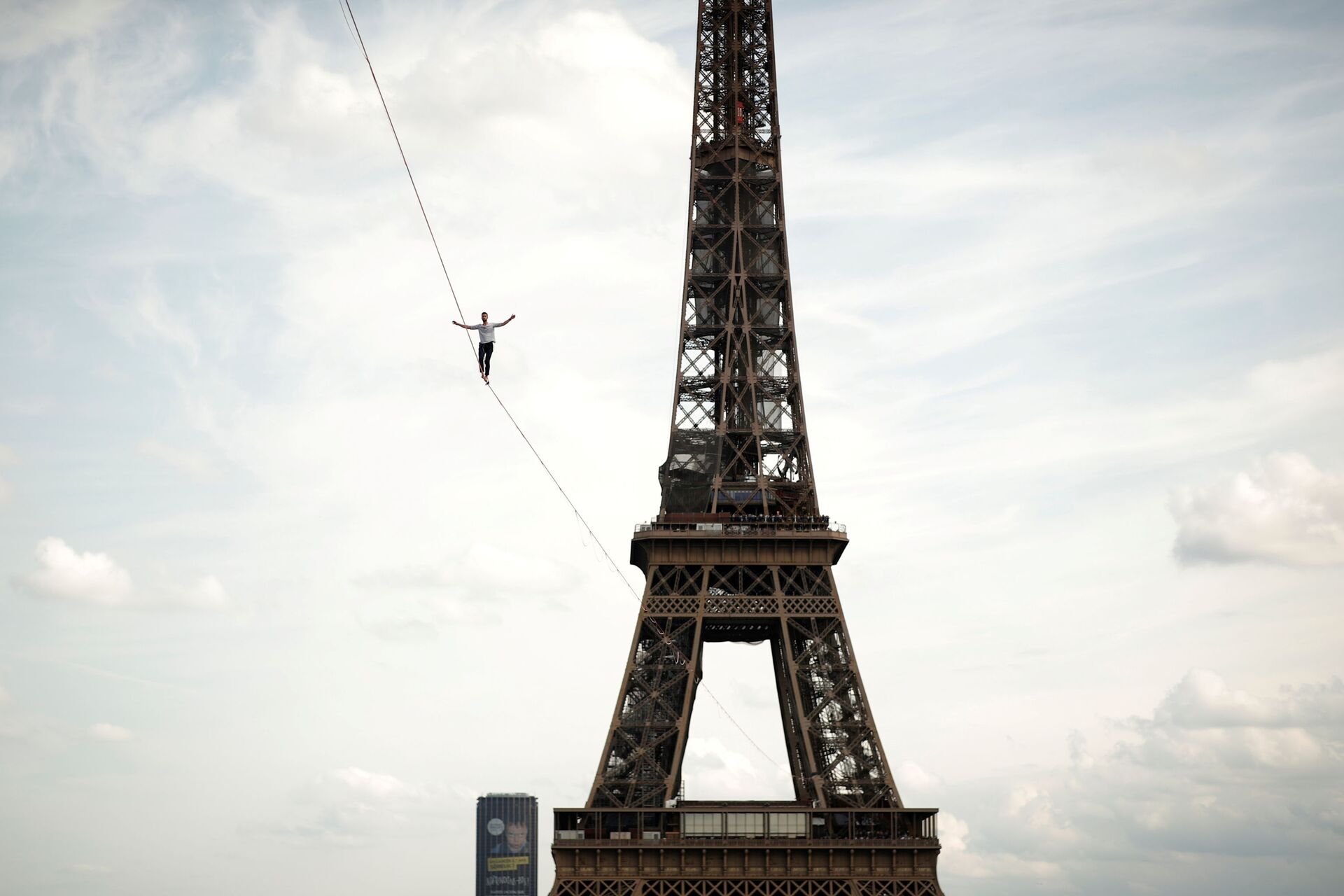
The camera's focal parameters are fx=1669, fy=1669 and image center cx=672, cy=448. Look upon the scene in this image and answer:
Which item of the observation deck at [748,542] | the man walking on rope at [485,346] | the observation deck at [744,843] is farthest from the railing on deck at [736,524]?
the man walking on rope at [485,346]

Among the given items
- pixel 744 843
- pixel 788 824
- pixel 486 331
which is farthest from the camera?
pixel 788 824

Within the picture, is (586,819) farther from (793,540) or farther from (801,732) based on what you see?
(793,540)

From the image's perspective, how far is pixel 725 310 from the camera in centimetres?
9488

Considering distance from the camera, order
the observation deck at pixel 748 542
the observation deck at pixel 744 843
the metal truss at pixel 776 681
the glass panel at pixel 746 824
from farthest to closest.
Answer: the observation deck at pixel 748 542 < the metal truss at pixel 776 681 < the glass panel at pixel 746 824 < the observation deck at pixel 744 843

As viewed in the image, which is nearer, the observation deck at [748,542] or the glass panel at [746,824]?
the glass panel at [746,824]

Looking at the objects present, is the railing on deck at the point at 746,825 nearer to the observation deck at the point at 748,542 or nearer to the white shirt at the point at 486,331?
the observation deck at the point at 748,542

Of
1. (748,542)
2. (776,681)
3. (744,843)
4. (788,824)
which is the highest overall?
(748,542)

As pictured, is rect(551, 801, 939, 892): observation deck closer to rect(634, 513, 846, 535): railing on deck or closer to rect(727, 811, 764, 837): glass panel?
rect(727, 811, 764, 837): glass panel

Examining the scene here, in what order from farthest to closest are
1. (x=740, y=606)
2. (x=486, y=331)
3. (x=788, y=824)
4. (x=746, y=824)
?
(x=740, y=606) < (x=746, y=824) < (x=788, y=824) < (x=486, y=331)

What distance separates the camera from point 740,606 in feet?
290

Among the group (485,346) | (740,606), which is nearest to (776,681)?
(740,606)

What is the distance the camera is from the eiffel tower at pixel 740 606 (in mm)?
80375

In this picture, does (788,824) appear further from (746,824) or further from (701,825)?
(701,825)

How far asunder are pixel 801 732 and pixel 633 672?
928 cm
